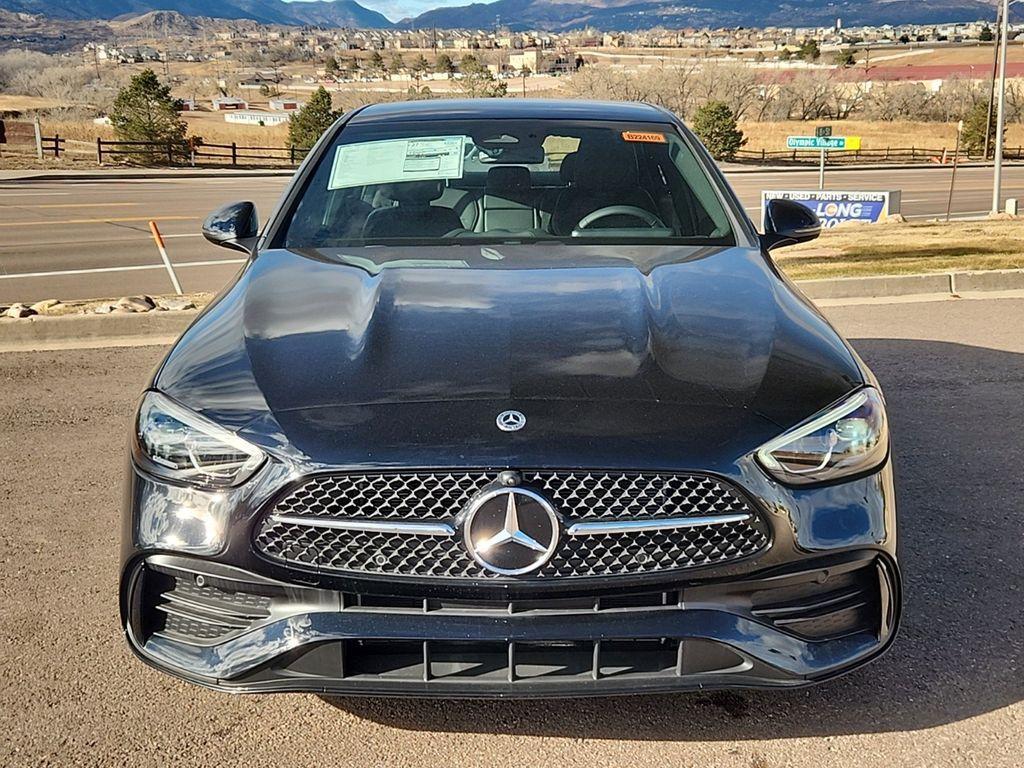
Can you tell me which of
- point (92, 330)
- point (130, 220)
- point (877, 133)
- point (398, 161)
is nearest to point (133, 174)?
point (130, 220)

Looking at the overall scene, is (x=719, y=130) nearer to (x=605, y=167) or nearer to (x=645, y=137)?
(x=645, y=137)

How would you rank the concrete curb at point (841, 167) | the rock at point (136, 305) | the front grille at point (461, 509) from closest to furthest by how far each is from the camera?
the front grille at point (461, 509) < the rock at point (136, 305) < the concrete curb at point (841, 167)

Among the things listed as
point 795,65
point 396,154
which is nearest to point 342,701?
point 396,154

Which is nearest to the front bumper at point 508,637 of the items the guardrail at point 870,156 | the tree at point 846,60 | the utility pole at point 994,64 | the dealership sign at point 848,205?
the dealership sign at point 848,205

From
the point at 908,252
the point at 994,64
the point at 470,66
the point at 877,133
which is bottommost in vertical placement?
the point at 877,133

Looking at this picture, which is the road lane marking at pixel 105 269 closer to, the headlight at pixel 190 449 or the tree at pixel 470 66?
the headlight at pixel 190 449

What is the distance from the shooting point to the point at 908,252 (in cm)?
1320

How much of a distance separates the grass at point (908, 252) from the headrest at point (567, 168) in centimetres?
578

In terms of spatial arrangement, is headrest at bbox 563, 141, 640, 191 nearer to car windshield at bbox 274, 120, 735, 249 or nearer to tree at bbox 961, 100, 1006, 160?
car windshield at bbox 274, 120, 735, 249

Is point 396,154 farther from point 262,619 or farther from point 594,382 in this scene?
Answer: point 262,619

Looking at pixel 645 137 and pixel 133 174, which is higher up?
pixel 645 137

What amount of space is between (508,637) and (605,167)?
2433 mm

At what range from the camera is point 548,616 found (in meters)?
2.41

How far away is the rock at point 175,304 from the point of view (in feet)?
28.4
